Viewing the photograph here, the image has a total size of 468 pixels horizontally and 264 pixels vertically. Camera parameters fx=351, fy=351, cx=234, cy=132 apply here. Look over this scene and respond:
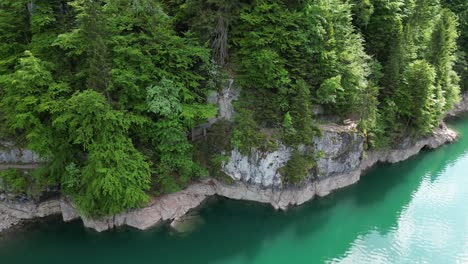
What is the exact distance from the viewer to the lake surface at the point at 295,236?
19.3 metres

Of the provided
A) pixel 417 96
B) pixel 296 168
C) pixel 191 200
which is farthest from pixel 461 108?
pixel 191 200

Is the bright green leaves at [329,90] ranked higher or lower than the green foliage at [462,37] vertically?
lower

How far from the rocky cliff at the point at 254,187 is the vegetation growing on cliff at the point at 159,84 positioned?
30.6 inches

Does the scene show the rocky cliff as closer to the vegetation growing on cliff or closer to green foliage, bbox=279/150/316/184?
green foliage, bbox=279/150/316/184

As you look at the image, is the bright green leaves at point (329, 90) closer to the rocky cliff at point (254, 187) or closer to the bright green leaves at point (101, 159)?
the rocky cliff at point (254, 187)

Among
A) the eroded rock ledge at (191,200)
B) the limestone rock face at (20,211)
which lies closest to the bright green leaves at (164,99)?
the eroded rock ledge at (191,200)

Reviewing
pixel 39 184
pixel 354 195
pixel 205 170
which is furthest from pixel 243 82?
pixel 39 184

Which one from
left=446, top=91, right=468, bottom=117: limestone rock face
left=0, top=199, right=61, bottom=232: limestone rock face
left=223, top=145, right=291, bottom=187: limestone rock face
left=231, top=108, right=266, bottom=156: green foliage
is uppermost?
left=446, top=91, right=468, bottom=117: limestone rock face

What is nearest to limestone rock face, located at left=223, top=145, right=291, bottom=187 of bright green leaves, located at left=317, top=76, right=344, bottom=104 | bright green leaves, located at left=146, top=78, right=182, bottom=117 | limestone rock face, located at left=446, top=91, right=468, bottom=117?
bright green leaves, located at left=317, top=76, right=344, bottom=104

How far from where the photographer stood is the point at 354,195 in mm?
25172

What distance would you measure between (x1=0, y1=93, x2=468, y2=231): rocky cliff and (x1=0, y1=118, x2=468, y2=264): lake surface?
0.61m

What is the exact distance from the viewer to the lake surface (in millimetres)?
19266

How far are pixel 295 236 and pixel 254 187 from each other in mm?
3929

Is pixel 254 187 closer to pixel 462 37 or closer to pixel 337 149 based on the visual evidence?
pixel 337 149
